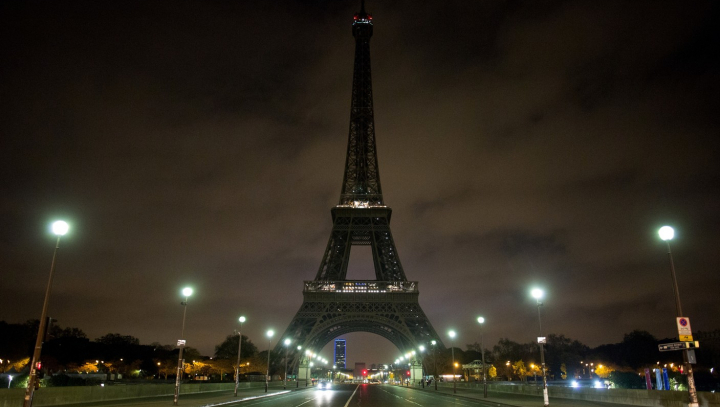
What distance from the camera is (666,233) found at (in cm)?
1659

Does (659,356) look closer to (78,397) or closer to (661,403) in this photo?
(661,403)

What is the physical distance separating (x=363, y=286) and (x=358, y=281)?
121cm

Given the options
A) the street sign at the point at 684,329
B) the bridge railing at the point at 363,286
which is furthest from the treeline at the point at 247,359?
the street sign at the point at 684,329

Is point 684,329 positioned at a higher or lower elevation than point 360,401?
higher

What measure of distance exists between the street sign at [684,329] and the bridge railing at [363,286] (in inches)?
2571

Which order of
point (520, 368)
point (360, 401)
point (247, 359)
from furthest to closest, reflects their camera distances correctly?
point (520, 368), point (247, 359), point (360, 401)

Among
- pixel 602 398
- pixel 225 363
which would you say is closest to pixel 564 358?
pixel 225 363

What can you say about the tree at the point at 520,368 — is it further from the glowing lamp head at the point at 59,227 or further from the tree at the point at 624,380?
the glowing lamp head at the point at 59,227

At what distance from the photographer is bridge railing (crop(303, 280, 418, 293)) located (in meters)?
80.2

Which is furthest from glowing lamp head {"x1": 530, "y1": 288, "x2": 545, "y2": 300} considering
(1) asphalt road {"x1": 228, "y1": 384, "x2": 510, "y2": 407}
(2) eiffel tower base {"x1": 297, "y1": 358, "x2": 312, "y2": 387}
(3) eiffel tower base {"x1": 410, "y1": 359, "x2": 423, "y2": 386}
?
Answer: (2) eiffel tower base {"x1": 297, "y1": 358, "x2": 312, "y2": 387}

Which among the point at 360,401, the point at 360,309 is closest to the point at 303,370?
the point at 360,309

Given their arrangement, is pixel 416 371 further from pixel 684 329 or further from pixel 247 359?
pixel 684 329

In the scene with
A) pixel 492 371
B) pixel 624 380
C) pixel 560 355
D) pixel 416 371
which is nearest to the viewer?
pixel 624 380

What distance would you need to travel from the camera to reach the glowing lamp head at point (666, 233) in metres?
16.5
